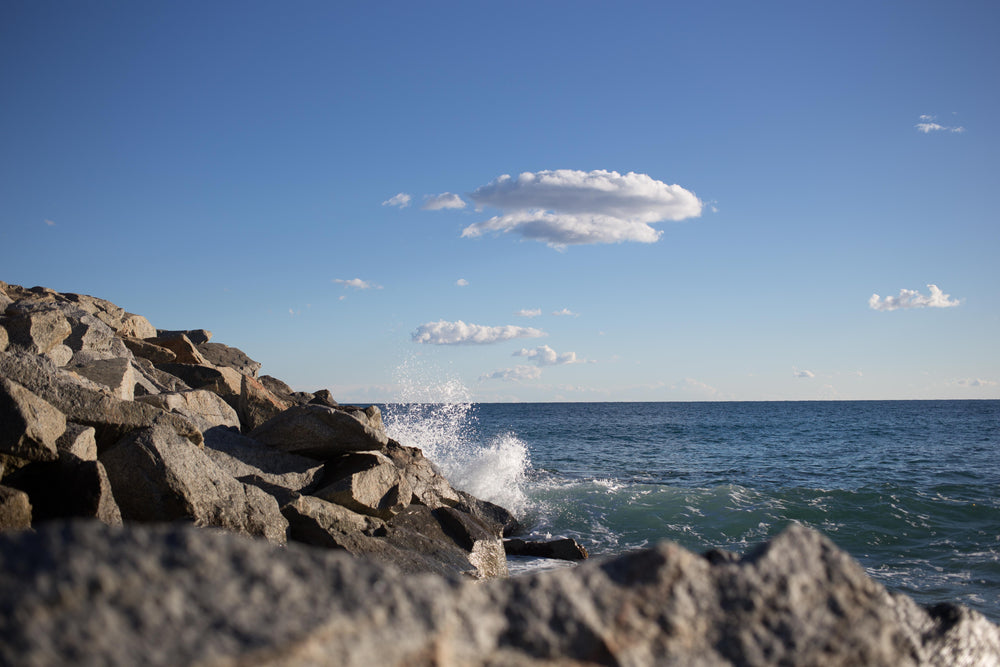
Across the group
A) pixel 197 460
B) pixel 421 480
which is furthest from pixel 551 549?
pixel 197 460

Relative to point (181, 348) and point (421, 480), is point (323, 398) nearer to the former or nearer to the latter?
point (181, 348)

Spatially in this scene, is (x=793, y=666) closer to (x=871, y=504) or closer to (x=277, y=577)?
(x=277, y=577)

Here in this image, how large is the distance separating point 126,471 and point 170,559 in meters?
4.57

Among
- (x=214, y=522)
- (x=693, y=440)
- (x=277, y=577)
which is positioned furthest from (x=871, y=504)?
(x=693, y=440)

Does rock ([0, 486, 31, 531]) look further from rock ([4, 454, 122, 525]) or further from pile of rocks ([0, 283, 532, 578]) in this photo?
rock ([4, 454, 122, 525])

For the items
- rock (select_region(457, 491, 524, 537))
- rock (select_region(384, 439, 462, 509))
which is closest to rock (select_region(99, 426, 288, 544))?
rock (select_region(384, 439, 462, 509))

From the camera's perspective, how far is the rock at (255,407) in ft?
31.0

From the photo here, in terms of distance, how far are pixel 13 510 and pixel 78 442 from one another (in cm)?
81

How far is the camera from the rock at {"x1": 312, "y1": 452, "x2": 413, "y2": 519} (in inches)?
285

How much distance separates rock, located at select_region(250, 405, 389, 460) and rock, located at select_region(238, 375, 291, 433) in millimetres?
1478

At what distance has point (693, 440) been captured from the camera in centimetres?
3516

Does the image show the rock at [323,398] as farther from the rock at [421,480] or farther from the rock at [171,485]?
the rock at [171,485]

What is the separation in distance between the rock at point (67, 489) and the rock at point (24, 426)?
5.1 inches

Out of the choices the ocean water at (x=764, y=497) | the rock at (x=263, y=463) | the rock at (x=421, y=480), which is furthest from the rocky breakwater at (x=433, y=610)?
the ocean water at (x=764, y=497)
